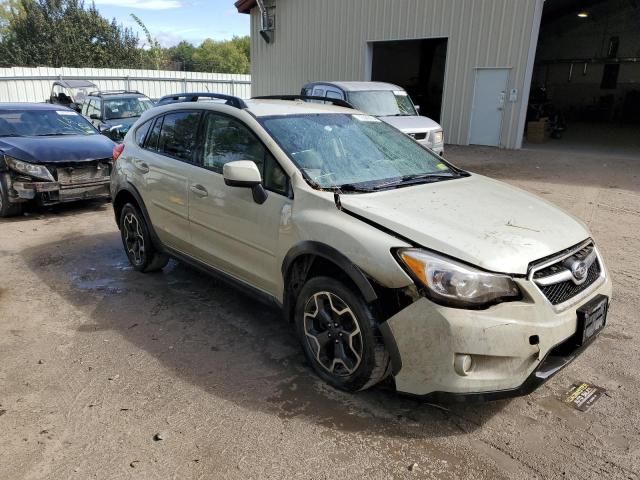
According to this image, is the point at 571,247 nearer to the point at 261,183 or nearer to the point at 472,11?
the point at 261,183

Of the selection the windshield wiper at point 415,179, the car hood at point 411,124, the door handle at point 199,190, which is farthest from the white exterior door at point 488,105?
the door handle at point 199,190

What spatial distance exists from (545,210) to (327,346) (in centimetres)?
172

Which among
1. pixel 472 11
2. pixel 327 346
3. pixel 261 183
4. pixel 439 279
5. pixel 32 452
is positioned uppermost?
pixel 472 11

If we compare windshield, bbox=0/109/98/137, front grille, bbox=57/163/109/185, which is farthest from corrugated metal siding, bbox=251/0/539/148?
front grille, bbox=57/163/109/185

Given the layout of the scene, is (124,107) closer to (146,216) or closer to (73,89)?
(73,89)

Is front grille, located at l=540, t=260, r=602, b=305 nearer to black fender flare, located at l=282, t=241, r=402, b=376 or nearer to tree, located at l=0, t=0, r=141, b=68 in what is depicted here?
black fender flare, located at l=282, t=241, r=402, b=376

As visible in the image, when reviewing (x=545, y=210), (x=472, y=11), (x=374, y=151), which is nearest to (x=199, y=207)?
(x=374, y=151)

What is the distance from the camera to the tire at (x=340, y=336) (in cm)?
283

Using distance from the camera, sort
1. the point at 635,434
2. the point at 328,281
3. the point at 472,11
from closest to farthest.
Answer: the point at 635,434
the point at 328,281
the point at 472,11

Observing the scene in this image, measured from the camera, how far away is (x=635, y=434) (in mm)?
2777

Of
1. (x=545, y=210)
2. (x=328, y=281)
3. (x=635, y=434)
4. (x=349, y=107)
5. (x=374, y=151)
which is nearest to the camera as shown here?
(x=635, y=434)

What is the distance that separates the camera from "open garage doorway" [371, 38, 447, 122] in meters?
23.4

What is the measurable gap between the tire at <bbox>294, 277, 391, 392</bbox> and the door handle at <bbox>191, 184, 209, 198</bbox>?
1.29 meters

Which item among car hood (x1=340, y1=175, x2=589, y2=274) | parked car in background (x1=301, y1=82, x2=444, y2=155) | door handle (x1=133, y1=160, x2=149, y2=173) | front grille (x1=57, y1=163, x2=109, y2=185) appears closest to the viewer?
car hood (x1=340, y1=175, x2=589, y2=274)
